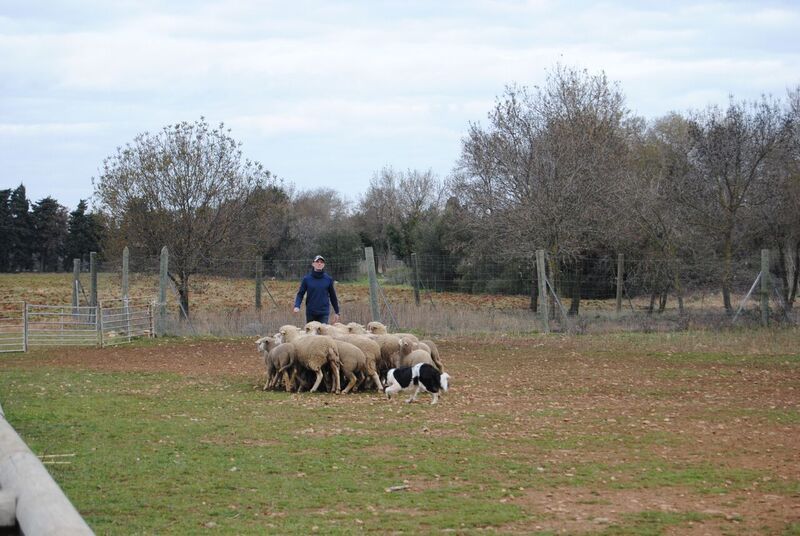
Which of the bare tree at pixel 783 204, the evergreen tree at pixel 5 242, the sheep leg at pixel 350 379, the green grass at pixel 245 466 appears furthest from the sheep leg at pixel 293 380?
the evergreen tree at pixel 5 242

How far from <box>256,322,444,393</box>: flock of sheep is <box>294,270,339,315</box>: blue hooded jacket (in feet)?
5.55

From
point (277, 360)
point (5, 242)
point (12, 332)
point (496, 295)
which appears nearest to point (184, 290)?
point (12, 332)

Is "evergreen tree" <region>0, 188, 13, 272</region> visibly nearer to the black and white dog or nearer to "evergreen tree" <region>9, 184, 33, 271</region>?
"evergreen tree" <region>9, 184, 33, 271</region>

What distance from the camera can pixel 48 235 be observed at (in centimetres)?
6188

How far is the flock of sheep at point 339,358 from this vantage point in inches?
569

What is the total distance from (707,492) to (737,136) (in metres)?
22.9

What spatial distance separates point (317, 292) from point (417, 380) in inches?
177

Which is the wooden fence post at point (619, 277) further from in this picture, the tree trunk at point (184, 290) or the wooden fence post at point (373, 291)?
the tree trunk at point (184, 290)

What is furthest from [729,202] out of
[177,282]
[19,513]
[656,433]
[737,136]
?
[19,513]

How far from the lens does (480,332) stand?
960 inches

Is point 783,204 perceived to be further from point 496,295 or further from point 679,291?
point 496,295

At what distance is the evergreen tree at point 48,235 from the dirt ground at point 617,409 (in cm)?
4294

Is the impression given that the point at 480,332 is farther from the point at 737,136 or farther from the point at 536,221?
the point at 737,136

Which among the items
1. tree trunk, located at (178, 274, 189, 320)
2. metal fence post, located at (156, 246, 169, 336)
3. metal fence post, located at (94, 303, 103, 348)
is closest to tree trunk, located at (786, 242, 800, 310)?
metal fence post, located at (156, 246, 169, 336)
